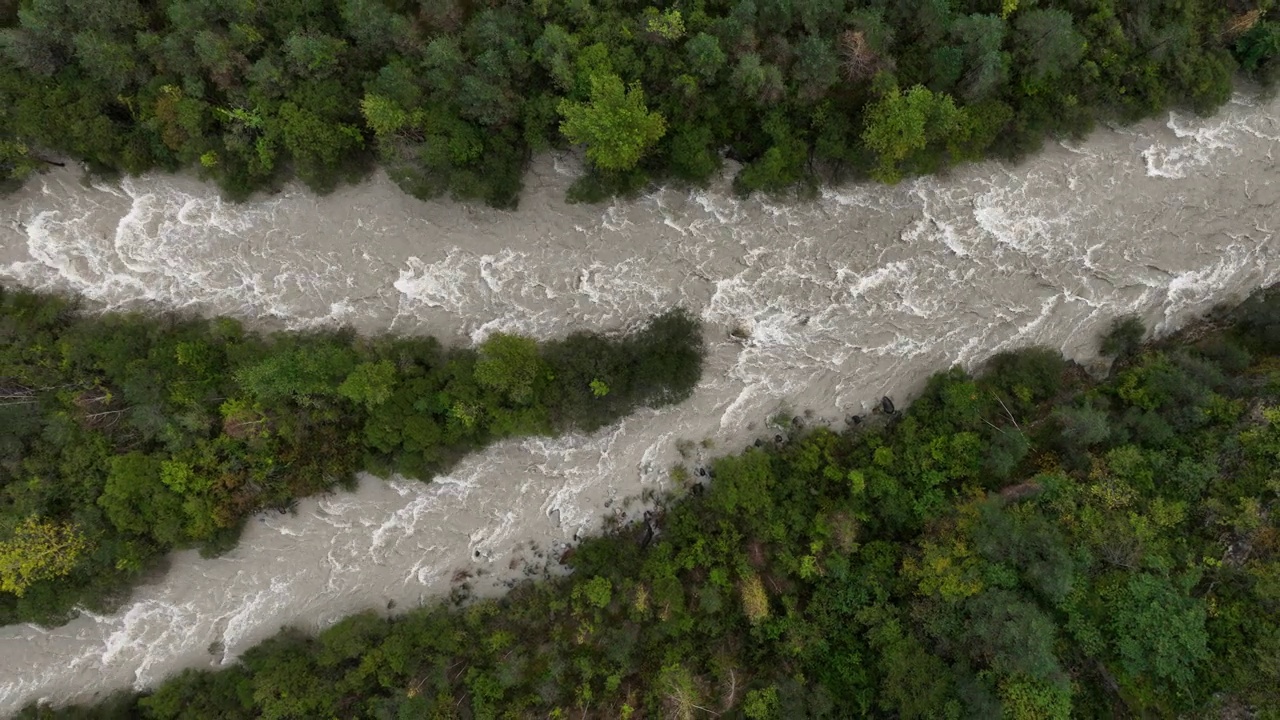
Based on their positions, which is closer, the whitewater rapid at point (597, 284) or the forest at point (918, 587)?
the forest at point (918, 587)

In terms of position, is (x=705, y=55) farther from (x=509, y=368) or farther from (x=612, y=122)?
(x=509, y=368)

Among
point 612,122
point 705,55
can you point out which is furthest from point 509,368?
point 705,55

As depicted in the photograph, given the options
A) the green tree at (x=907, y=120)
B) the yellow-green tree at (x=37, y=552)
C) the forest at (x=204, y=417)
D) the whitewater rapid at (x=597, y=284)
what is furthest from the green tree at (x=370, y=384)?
the green tree at (x=907, y=120)

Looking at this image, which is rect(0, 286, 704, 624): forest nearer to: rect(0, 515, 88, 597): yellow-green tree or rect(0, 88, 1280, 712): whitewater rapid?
rect(0, 515, 88, 597): yellow-green tree

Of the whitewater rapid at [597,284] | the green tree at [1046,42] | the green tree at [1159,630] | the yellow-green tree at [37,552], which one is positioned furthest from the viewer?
the whitewater rapid at [597,284]

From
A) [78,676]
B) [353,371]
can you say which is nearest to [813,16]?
[353,371]

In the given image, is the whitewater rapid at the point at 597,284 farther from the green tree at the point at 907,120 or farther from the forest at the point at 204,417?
the green tree at the point at 907,120
